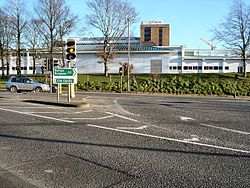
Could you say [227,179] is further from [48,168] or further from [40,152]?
[40,152]

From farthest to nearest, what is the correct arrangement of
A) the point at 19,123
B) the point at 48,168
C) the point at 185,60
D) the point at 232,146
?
the point at 185,60 < the point at 19,123 < the point at 232,146 < the point at 48,168

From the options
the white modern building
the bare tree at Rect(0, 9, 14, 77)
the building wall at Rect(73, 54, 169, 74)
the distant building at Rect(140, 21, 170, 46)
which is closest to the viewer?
the bare tree at Rect(0, 9, 14, 77)

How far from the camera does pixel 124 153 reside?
694 cm

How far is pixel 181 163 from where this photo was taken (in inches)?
243

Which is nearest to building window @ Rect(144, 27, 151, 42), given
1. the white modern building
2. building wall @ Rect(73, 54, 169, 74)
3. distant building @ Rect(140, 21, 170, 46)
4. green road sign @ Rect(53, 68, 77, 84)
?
distant building @ Rect(140, 21, 170, 46)

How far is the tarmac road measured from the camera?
5.30 m

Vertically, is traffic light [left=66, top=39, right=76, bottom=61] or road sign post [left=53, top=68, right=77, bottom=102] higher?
traffic light [left=66, top=39, right=76, bottom=61]

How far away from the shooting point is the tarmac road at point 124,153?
5297mm

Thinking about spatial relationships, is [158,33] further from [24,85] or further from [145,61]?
[24,85]

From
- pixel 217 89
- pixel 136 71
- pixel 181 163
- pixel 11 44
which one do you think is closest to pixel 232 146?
→ pixel 181 163

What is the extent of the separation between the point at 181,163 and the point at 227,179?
3.49 feet

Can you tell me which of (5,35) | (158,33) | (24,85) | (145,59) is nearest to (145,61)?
(145,59)

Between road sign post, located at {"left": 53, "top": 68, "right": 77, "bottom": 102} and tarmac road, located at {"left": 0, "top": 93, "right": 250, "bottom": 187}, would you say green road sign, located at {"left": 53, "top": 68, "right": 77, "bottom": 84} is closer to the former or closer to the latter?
road sign post, located at {"left": 53, "top": 68, "right": 77, "bottom": 102}

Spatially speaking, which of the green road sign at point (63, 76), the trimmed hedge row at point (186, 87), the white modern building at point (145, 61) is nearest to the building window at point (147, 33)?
the white modern building at point (145, 61)
